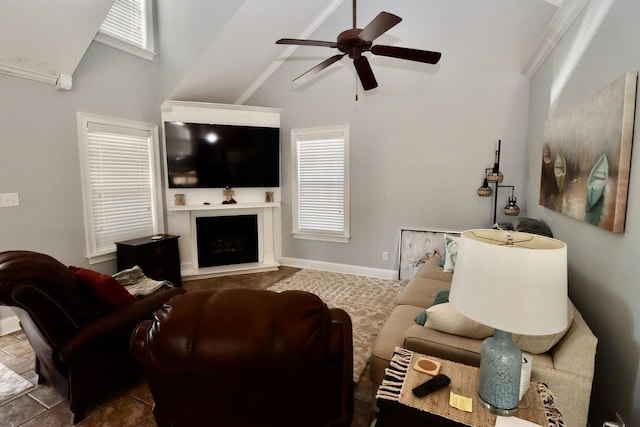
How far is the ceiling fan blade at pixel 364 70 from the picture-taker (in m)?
2.68

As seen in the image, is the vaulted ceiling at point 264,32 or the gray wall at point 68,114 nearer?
the vaulted ceiling at point 264,32

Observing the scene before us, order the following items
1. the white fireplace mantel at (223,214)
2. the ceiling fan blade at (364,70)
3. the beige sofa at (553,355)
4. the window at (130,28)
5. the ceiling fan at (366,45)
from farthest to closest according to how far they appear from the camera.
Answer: the white fireplace mantel at (223,214) < the window at (130,28) < the ceiling fan blade at (364,70) < the ceiling fan at (366,45) < the beige sofa at (553,355)

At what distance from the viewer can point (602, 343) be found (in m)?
1.67

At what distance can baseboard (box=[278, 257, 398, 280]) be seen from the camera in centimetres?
440

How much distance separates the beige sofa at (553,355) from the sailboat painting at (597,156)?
60 centimetres

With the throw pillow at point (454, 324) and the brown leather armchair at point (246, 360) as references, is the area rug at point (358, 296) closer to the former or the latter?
the throw pillow at point (454, 324)

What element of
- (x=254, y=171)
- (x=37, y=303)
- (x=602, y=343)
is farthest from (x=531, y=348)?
(x=254, y=171)

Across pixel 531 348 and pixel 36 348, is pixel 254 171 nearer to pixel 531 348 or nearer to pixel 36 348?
pixel 36 348

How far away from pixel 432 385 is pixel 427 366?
142 millimetres

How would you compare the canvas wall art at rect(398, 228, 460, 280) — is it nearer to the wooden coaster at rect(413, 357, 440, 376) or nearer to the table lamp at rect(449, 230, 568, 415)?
the wooden coaster at rect(413, 357, 440, 376)

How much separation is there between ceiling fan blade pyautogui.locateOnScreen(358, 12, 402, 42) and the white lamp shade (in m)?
1.75

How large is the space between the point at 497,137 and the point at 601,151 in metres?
2.15

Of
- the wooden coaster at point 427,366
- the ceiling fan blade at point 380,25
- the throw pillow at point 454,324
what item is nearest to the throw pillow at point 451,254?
the throw pillow at point 454,324

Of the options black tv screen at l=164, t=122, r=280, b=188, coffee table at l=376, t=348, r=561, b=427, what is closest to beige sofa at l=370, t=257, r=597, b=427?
coffee table at l=376, t=348, r=561, b=427
